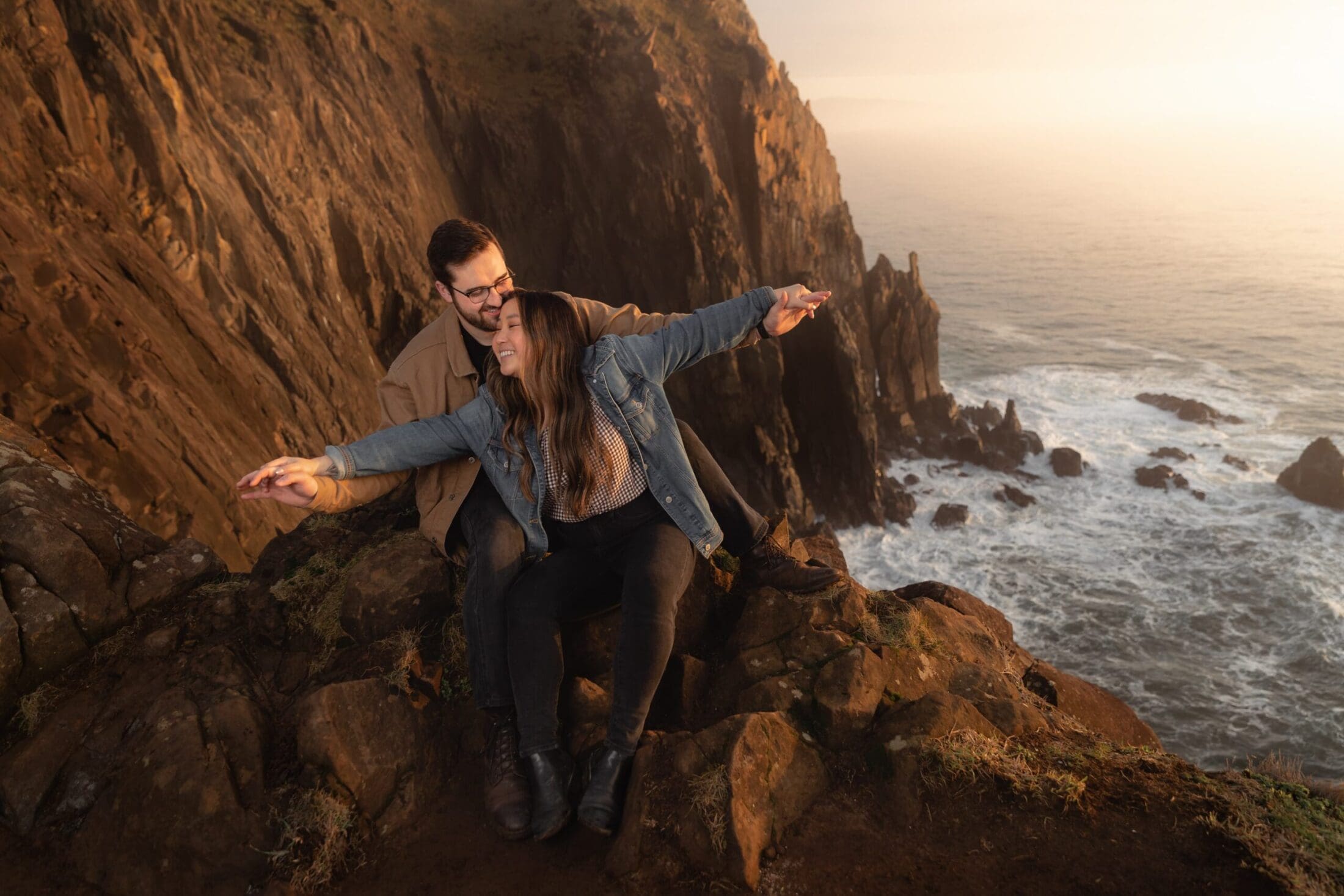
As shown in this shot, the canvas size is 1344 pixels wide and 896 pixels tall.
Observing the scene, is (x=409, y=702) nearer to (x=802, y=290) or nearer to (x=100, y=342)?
(x=802, y=290)

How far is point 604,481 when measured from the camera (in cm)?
466

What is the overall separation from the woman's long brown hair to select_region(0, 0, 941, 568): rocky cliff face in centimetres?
700

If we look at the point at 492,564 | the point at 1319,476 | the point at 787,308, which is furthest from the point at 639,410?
the point at 1319,476

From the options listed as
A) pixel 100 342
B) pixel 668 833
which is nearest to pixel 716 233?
pixel 100 342

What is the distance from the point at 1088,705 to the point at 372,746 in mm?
5711

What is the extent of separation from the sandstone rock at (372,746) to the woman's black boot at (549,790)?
2.73ft

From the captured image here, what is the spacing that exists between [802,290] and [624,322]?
1299mm

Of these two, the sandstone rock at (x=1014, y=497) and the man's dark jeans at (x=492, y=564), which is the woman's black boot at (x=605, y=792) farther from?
the sandstone rock at (x=1014, y=497)

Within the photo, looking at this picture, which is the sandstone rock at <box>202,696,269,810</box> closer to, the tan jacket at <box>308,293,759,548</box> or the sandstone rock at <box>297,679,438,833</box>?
the sandstone rock at <box>297,679,438,833</box>

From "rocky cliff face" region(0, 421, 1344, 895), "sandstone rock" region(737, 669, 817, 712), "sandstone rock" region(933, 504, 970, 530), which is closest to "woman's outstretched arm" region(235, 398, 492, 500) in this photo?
"rocky cliff face" region(0, 421, 1344, 895)

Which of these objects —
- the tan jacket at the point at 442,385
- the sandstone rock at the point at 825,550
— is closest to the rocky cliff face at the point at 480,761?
the tan jacket at the point at 442,385

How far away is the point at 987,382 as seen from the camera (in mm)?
46438

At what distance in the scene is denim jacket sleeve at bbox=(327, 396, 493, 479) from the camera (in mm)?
4648

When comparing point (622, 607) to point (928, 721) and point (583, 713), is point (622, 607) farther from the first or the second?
point (928, 721)
